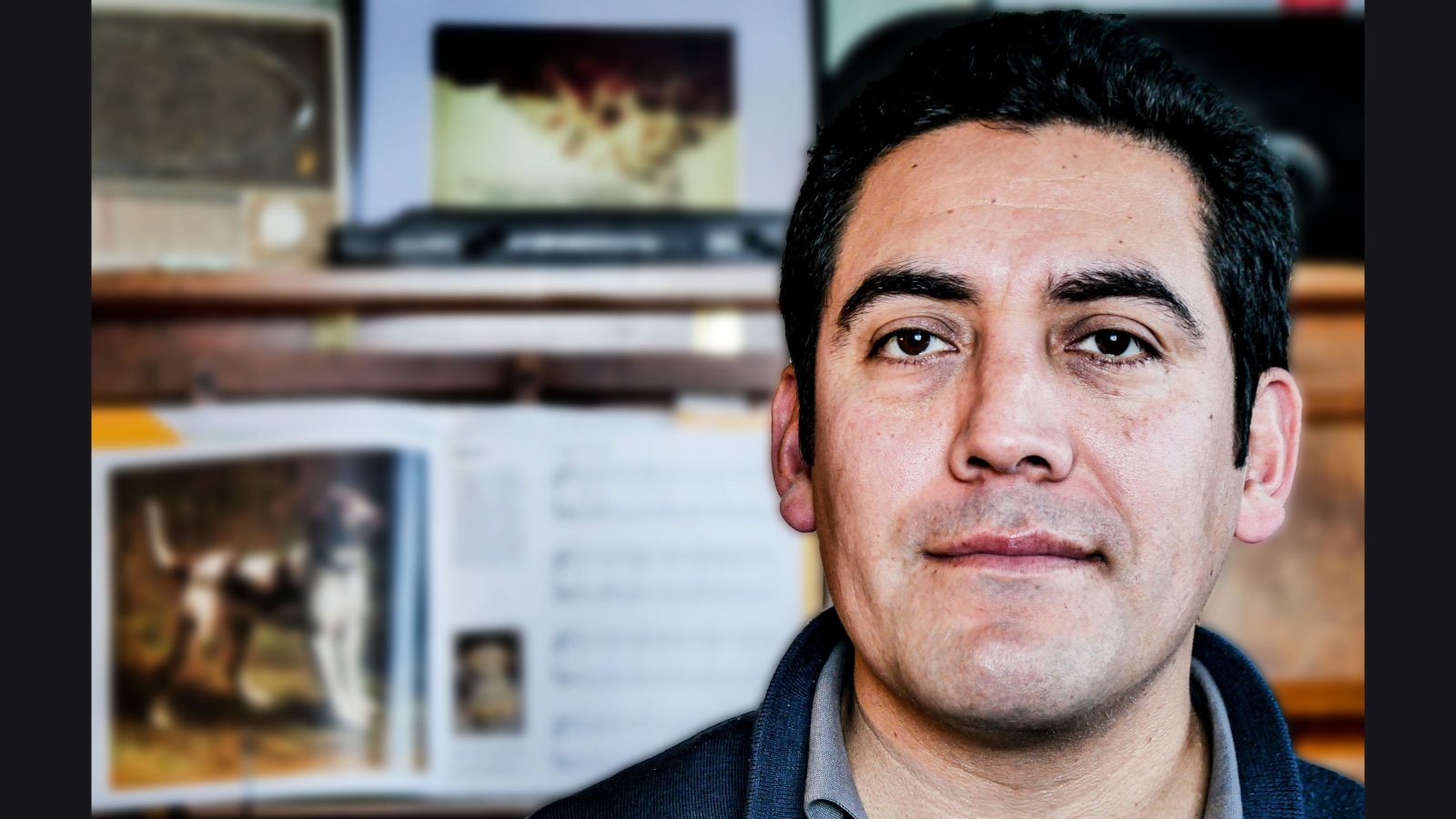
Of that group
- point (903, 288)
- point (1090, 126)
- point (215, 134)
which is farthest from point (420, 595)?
point (1090, 126)

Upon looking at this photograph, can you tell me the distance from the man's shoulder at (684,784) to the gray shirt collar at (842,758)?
0.20 ft

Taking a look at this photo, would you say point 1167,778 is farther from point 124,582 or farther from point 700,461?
point 124,582

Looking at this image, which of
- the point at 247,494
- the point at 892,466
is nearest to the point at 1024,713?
the point at 892,466

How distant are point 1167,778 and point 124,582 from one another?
1405 millimetres

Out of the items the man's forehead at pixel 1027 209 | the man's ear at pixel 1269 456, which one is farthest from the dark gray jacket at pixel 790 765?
the man's forehead at pixel 1027 209

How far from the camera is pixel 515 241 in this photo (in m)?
1.95

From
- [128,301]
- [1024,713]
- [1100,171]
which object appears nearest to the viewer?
[1024,713]

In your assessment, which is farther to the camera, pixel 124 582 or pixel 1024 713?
pixel 124 582

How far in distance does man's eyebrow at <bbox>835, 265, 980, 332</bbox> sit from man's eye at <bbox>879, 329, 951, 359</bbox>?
29mm

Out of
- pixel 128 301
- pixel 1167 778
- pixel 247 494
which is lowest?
pixel 1167 778

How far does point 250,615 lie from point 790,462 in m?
1.01

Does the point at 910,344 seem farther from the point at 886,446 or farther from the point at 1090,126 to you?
the point at 1090,126

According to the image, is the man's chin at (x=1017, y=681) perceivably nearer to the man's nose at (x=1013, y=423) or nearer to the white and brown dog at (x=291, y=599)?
the man's nose at (x=1013, y=423)

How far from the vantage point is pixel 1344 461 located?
2008 mm
